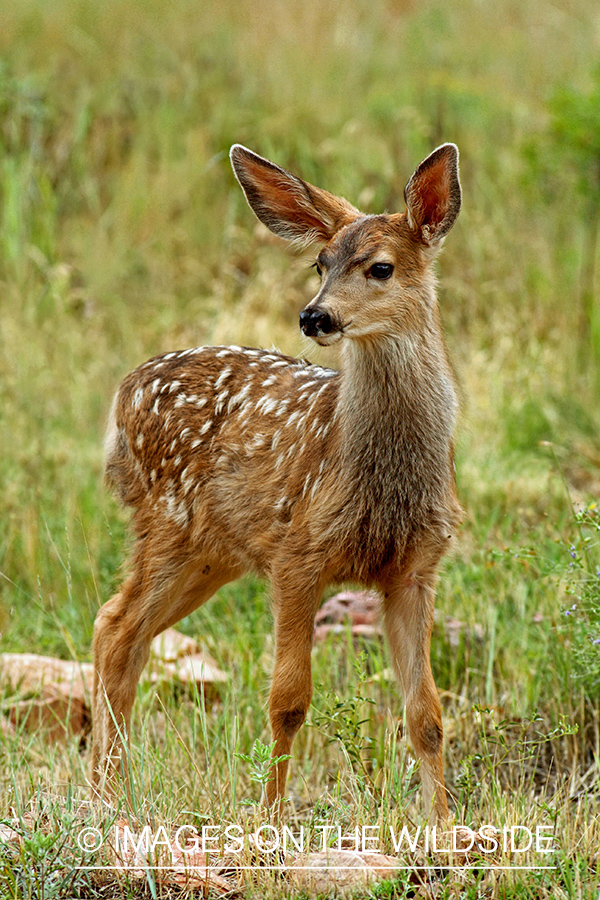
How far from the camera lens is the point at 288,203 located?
179 inches

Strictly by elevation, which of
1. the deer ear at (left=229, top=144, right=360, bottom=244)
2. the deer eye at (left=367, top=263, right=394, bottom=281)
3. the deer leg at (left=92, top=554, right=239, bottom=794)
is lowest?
the deer leg at (left=92, top=554, right=239, bottom=794)

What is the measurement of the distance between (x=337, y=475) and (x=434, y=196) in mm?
1084

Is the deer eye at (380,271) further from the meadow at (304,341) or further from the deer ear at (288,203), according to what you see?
the meadow at (304,341)

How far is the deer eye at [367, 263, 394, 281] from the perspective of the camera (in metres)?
4.16

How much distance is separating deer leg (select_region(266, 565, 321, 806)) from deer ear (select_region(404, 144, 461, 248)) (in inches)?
54.2

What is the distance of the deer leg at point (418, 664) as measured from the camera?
4.26 metres

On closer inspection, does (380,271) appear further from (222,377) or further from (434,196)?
(222,377)

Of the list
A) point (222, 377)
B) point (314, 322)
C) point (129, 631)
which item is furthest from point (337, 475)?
point (129, 631)

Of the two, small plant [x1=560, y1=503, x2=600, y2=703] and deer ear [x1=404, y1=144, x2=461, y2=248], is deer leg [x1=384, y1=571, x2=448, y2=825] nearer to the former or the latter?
small plant [x1=560, y1=503, x2=600, y2=703]

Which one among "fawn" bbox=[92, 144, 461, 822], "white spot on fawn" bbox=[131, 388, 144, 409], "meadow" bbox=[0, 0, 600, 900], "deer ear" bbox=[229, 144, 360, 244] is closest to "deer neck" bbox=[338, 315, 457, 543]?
"fawn" bbox=[92, 144, 461, 822]

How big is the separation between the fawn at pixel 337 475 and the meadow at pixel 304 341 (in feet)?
0.77

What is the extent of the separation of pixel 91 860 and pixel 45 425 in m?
4.57

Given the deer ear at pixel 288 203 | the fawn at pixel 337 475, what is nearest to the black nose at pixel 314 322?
the fawn at pixel 337 475

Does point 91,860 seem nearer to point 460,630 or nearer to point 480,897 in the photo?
point 480,897
